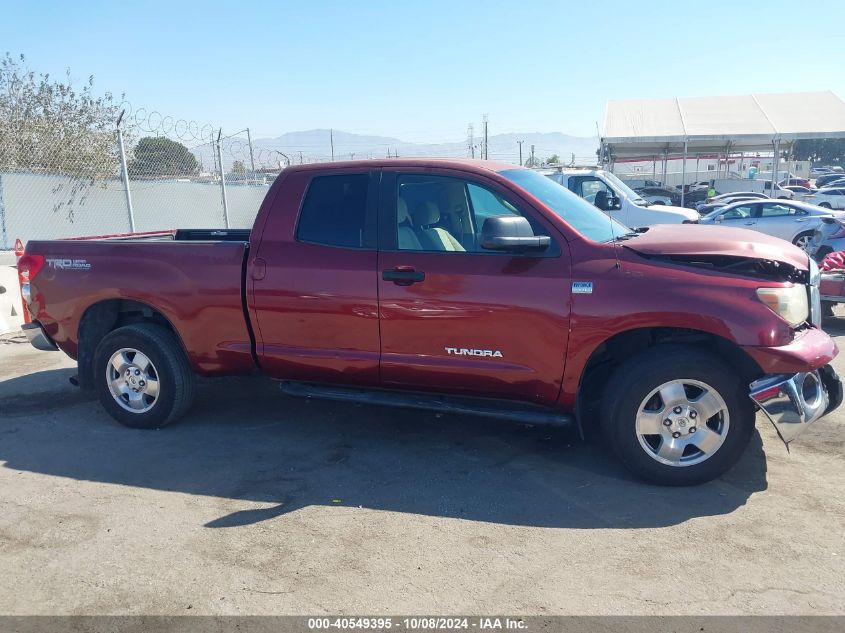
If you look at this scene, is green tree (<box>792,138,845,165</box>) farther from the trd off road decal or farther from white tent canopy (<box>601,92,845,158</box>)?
the trd off road decal

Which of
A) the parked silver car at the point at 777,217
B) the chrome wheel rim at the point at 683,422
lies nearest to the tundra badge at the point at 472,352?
the chrome wheel rim at the point at 683,422

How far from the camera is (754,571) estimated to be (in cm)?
342

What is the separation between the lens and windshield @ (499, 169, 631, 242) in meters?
4.63

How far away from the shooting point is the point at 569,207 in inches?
192

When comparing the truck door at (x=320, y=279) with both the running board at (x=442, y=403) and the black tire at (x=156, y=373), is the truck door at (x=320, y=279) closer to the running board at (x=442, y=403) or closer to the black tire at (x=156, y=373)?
the running board at (x=442, y=403)

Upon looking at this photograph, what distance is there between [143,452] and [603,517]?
3257 mm

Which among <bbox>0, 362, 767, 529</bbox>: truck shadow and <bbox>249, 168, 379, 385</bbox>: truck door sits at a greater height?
<bbox>249, 168, 379, 385</bbox>: truck door

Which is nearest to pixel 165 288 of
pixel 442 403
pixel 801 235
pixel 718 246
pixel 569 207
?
pixel 442 403

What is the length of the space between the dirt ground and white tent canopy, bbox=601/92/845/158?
2569 centimetres

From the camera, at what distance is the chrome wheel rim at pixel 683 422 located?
13.8 feet

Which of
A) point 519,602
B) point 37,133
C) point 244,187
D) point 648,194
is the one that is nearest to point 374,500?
point 519,602

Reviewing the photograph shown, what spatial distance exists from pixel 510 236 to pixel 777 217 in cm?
1462

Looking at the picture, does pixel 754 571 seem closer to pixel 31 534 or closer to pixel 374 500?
pixel 374 500

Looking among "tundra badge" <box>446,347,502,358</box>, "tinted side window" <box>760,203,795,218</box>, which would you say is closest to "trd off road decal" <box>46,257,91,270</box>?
"tundra badge" <box>446,347,502,358</box>
